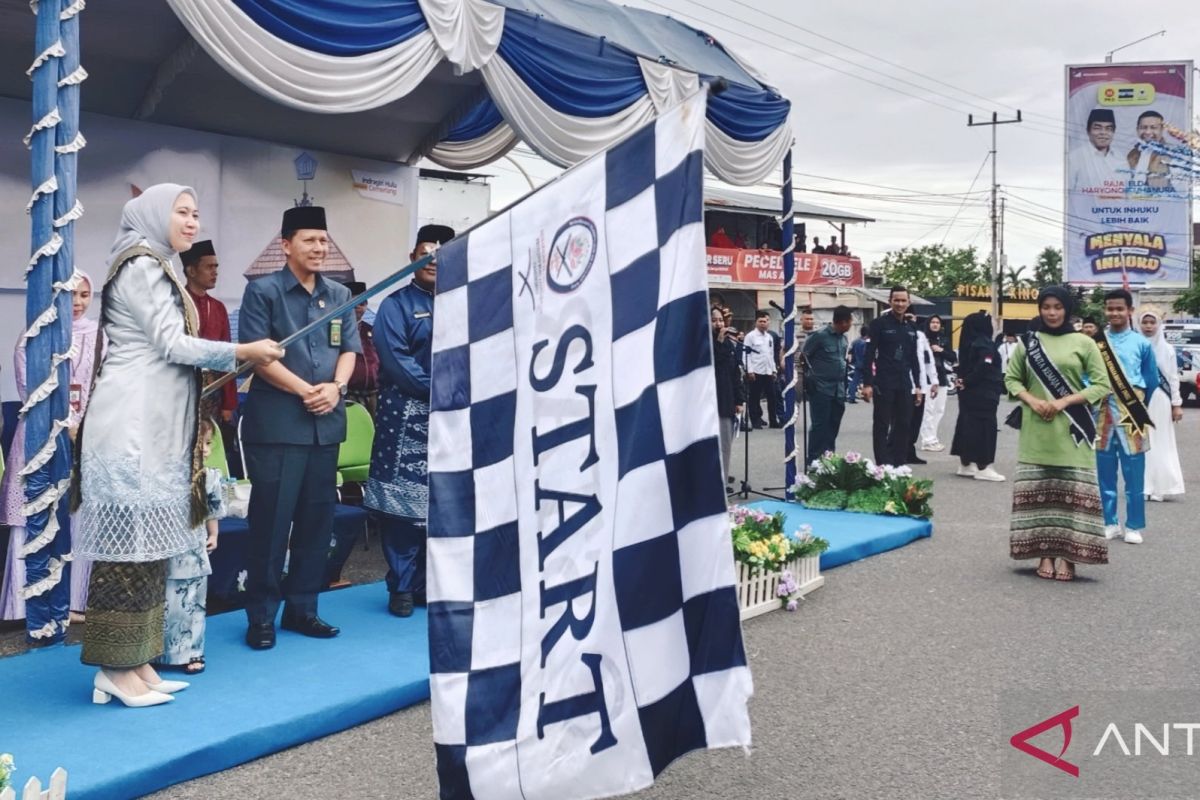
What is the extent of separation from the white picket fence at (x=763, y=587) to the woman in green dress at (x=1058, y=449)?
4.97 ft

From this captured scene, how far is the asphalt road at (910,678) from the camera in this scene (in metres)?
3.67

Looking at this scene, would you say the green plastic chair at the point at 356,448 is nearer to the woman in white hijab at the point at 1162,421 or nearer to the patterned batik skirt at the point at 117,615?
the patterned batik skirt at the point at 117,615

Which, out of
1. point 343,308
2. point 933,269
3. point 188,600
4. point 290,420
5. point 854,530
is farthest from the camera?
point 933,269

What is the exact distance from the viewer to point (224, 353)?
4.06 m

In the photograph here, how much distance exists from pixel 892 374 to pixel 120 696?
8.97m

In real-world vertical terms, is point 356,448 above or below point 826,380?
below

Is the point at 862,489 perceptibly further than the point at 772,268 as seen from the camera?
No

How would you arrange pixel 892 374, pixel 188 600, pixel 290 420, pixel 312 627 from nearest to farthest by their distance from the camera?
1. pixel 188 600
2. pixel 290 420
3. pixel 312 627
4. pixel 892 374

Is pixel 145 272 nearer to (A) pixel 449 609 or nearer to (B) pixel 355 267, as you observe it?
(A) pixel 449 609

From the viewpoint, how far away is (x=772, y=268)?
1262 inches

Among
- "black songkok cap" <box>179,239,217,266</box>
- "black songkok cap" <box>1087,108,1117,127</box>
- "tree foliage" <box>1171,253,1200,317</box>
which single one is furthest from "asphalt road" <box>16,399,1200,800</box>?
"tree foliage" <box>1171,253,1200,317</box>

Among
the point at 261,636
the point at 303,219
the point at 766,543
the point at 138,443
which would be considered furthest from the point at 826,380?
the point at 138,443

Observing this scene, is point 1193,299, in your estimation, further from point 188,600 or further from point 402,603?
point 188,600

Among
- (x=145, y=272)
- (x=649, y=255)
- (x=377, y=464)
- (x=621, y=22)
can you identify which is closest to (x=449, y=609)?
(x=649, y=255)
